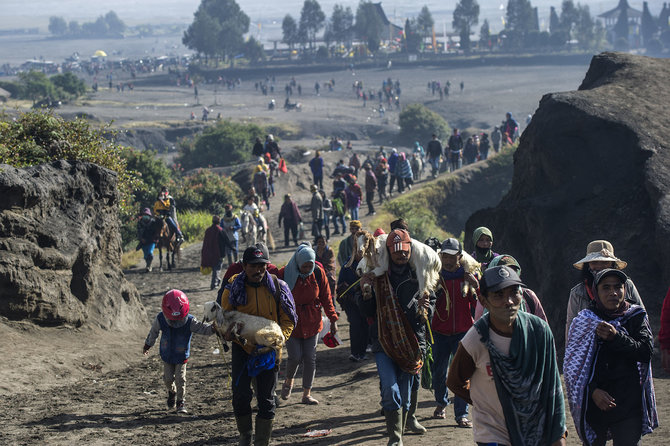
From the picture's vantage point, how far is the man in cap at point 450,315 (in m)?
7.25

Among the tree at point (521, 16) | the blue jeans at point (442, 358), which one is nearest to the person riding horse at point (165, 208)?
the blue jeans at point (442, 358)

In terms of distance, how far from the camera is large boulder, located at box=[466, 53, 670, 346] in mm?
11383

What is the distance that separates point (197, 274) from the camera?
59.6 ft

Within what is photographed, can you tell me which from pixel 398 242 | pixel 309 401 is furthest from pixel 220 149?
pixel 398 242

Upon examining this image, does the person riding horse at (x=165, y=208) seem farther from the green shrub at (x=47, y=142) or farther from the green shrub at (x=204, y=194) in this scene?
the green shrub at (x=204, y=194)

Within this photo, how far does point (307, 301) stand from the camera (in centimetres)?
807

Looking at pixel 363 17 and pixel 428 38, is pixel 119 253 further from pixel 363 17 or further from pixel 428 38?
pixel 428 38

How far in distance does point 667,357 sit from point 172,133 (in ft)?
186

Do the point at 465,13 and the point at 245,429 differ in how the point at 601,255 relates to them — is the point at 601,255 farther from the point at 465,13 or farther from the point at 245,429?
the point at 465,13

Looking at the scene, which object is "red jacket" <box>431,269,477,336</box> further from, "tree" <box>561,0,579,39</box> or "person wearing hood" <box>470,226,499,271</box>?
"tree" <box>561,0,579,39</box>

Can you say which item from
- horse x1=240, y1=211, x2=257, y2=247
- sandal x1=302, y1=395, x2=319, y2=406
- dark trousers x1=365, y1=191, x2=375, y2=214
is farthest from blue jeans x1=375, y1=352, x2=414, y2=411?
dark trousers x1=365, y1=191, x2=375, y2=214

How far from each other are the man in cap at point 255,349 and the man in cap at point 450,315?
4.60ft

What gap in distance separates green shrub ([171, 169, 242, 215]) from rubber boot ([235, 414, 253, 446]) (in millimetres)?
19200

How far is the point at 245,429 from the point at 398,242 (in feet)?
5.85
